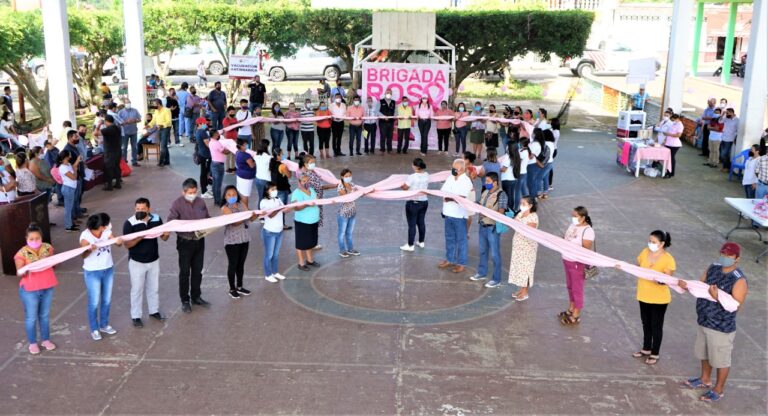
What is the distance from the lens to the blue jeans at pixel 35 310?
7.83 metres

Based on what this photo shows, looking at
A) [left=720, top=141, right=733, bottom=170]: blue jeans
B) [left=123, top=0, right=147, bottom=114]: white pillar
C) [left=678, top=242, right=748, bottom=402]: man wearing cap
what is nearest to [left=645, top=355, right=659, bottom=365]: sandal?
[left=678, top=242, right=748, bottom=402]: man wearing cap

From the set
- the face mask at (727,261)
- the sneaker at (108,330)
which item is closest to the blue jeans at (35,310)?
the sneaker at (108,330)

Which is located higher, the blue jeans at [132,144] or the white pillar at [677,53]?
the white pillar at [677,53]

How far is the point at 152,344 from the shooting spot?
8320mm

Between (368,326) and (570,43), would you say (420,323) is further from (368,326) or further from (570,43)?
(570,43)

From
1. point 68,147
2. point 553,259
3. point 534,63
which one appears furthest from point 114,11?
point 534,63

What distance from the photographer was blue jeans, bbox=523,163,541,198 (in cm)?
1447

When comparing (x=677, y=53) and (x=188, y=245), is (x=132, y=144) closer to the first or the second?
(x=188, y=245)

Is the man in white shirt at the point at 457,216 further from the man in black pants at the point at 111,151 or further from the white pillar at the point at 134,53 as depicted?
the white pillar at the point at 134,53

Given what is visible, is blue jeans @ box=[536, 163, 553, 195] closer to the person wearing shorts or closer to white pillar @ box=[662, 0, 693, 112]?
the person wearing shorts

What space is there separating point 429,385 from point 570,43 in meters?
20.4

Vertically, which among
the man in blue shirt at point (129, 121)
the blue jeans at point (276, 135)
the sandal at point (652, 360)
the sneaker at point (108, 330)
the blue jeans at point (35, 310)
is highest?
the man in blue shirt at point (129, 121)

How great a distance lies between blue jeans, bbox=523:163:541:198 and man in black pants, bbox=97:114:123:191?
840cm

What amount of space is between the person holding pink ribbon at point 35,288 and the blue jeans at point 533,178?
30.4ft
